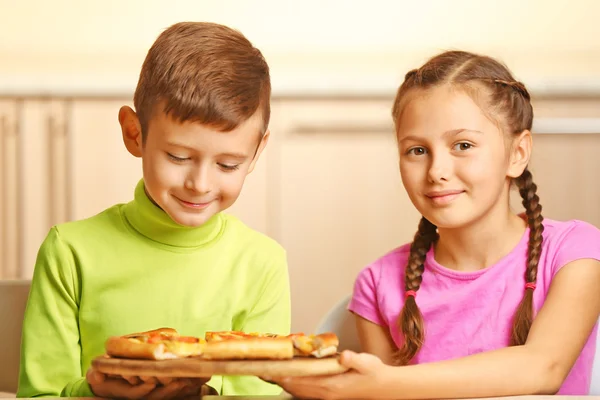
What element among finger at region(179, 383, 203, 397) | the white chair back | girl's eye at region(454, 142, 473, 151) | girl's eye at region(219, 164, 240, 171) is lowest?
the white chair back

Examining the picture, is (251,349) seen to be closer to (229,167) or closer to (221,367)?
(221,367)

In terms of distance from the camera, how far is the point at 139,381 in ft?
3.44

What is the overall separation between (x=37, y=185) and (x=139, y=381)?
1740 mm

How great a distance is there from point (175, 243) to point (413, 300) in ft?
1.41

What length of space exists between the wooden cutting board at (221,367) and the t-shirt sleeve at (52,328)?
0.43m

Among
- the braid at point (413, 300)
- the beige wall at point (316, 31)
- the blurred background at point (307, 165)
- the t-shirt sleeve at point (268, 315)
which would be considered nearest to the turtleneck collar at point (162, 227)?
the t-shirt sleeve at point (268, 315)

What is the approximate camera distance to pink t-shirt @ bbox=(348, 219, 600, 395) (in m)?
1.45

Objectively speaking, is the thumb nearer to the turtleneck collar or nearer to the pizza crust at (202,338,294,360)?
the pizza crust at (202,338,294,360)

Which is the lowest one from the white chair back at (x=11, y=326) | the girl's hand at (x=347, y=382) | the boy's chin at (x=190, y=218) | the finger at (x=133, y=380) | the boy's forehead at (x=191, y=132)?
the white chair back at (x=11, y=326)

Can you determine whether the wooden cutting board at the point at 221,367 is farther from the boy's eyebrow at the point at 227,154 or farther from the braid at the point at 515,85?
the braid at the point at 515,85

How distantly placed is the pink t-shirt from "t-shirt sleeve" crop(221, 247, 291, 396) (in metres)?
0.20

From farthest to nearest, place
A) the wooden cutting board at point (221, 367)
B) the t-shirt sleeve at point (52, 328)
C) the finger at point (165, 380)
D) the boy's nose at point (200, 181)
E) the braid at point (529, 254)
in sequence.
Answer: the braid at point (529, 254) < the t-shirt sleeve at point (52, 328) < the boy's nose at point (200, 181) < the finger at point (165, 380) < the wooden cutting board at point (221, 367)

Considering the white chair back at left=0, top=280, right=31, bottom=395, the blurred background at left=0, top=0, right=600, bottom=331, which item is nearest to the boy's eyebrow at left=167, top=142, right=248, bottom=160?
the white chair back at left=0, top=280, right=31, bottom=395

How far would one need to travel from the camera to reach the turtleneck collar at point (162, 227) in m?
1.36
